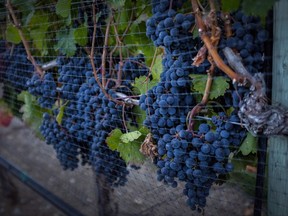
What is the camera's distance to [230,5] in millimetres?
833

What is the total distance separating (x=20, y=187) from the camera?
10.1 feet

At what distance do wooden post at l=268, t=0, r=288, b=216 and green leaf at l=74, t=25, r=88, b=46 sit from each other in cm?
80

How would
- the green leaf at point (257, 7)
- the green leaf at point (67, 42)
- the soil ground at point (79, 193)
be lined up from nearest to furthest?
1. the green leaf at point (257, 7)
2. the green leaf at point (67, 42)
3. the soil ground at point (79, 193)

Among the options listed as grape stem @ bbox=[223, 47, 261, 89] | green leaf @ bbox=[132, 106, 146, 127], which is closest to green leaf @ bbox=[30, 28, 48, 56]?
green leaf @ bbox=[132, 106, 146, 127]

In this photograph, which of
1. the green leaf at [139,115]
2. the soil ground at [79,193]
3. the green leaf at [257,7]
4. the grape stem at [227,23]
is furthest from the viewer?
the soil ground at [79,193]

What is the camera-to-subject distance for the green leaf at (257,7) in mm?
738

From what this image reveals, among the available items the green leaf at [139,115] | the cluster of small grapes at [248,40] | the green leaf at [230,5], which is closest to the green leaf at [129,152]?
the green leaf at [139,115]

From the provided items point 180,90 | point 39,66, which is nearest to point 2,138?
point 39,66

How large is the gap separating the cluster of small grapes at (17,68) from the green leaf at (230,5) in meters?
1.19

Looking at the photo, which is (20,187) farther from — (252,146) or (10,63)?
(252,146)

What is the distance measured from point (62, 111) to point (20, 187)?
1957 mm

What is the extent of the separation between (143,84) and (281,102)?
1.64 feet

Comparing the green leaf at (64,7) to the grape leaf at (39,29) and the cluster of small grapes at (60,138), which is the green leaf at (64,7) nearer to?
the grape leaf at (39,29)

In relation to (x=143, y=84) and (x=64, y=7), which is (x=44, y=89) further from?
(x=143, y=84)
